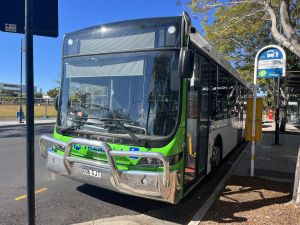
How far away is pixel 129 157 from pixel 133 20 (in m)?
2.21

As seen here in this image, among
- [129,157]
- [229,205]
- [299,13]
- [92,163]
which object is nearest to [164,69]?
[129,157]

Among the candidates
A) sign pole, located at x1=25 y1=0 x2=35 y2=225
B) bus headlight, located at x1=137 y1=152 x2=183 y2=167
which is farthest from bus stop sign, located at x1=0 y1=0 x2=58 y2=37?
bus headlight, located at x1=137 y1=152 x2=183 y2=167

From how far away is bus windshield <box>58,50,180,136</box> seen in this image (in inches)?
185

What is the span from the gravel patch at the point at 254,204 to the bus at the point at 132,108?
655 millimetres

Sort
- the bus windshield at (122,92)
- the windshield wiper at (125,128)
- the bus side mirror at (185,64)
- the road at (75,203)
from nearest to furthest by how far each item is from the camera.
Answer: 1. the bus side mirror at (185,64)
2. the windshield wiper at (125,128)
3. the bus windshield at (122,92)
4. the road at (75,203)

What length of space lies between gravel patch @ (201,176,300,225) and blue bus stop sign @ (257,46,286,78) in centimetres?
250

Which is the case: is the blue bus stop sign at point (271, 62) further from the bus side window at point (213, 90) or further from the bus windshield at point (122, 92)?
the bus windshield at point (122, 92)

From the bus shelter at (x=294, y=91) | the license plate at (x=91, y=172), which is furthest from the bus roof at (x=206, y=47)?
the bus shelter at (x=294, y=91)

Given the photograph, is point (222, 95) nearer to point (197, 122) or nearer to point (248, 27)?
point (197, 122)

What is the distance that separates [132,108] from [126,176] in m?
1.04

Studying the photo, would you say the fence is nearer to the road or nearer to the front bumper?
the road

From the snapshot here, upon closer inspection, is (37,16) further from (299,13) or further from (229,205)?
(299,13)

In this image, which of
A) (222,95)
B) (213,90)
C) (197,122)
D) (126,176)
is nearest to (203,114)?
(197,122)

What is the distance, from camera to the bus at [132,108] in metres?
4.48
